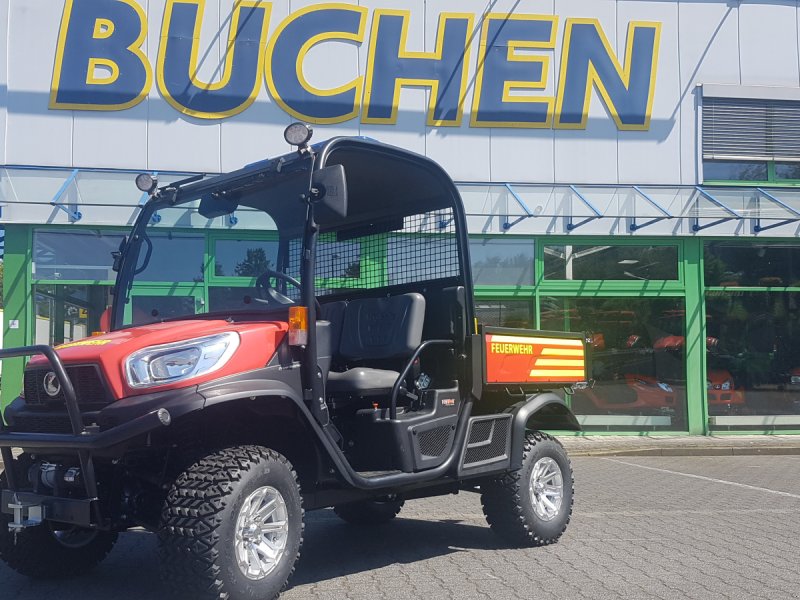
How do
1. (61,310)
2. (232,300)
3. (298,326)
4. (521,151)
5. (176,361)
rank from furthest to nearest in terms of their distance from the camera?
1. (521,151)
2. (61,310)
3. (232,300)
4. (298,326)
5. (176,361)

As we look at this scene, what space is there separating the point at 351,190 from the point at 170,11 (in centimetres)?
990

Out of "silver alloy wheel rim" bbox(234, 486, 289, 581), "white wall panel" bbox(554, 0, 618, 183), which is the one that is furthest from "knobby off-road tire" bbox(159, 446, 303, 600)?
"white wall panel" bbox(554, 0, 618, 183)

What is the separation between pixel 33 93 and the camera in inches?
558

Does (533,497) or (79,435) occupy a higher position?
(79,435)

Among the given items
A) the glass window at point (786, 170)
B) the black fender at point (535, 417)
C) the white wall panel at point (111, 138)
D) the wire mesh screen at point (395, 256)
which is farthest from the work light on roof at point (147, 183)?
the glass window at point (786, 170)

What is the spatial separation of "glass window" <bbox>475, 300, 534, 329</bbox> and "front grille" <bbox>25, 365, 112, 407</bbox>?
1068 centimetres

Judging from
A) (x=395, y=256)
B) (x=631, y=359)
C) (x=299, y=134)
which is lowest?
(x=631, y=359)

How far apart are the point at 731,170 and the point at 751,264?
1769 millimetres

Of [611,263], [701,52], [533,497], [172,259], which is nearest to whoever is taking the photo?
[172,259]

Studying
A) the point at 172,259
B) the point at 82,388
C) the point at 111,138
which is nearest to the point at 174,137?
the point at 111,138

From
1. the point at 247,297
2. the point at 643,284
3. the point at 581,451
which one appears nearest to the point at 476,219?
the point at 643,284

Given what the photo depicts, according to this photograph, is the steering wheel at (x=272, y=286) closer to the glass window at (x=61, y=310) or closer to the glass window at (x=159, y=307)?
the glass window at (x=159, y=307)

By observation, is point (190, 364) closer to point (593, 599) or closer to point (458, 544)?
point (593, 599)

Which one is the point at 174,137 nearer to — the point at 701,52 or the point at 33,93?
the point at 33,93
